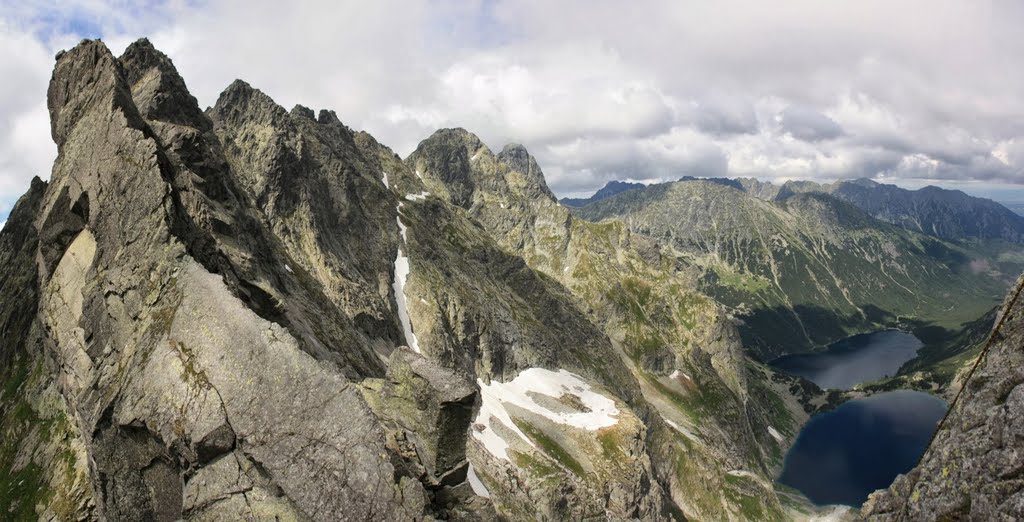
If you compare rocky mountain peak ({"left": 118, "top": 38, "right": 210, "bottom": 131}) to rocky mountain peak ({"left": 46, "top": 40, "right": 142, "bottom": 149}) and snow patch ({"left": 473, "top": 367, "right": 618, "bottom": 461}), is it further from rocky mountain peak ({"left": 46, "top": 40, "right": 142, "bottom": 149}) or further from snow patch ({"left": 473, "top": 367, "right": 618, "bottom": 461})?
snow patch ({"left": 473, "top": 367, "right": 618, "bottom": 461})

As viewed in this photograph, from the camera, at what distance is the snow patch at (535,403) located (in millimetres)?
86125

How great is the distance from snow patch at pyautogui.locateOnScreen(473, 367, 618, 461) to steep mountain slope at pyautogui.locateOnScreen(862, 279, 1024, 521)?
72147 mm

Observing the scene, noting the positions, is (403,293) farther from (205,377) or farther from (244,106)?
(205,377)

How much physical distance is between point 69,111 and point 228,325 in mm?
30003

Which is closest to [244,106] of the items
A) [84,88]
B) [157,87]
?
[157,87]

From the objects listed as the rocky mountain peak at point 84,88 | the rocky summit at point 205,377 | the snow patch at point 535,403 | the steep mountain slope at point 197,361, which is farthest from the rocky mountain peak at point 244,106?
the snow patch at point 535,403

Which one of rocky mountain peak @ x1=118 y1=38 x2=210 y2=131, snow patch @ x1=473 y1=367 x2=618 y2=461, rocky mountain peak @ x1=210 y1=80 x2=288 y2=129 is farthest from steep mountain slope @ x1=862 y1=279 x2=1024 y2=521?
rocky mountain peak @ x1=210 y1=80 x2=288 y2=129

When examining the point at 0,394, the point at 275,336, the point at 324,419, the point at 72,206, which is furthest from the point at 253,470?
the point at 0,394

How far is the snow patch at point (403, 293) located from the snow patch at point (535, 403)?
58.1 feet

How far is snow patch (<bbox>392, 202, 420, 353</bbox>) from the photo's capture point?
9275 cm

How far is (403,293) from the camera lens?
100 meters

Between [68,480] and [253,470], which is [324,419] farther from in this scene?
[68,480]

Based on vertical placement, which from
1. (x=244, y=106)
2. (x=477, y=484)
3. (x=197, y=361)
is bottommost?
(x=477, y=484)

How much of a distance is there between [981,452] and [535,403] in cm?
9573
